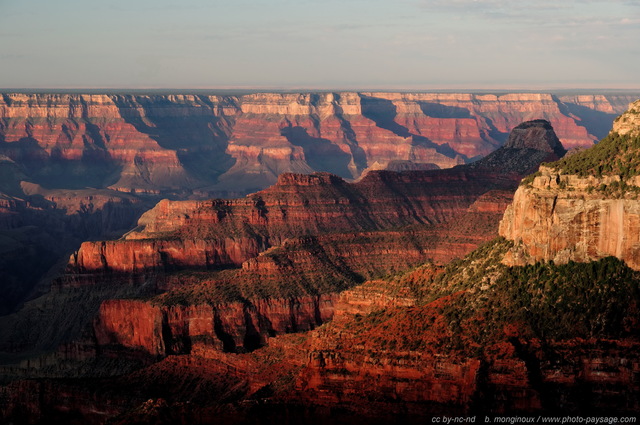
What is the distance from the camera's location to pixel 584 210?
63406 mm

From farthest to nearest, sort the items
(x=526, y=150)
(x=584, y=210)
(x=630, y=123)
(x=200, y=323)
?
(x=526, y=150), (x=200, y=323), (x=630, y=123), (x=584, y=210)

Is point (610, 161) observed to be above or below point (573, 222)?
above

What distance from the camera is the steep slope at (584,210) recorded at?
206ft

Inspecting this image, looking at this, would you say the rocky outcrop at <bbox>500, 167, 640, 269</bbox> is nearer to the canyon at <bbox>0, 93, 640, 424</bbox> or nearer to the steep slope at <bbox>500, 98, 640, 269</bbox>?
the steep slope at <bbox>500, 98, 640, 269</bbox>

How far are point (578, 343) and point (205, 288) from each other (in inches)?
2383

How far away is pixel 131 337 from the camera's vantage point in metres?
114

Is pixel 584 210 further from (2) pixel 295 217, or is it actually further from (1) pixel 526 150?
(1) pixel 526 150

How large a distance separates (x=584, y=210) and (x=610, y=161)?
4.22m

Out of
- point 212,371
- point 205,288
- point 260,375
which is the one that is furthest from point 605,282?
point 205,288

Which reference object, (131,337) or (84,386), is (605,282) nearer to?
(84,386)

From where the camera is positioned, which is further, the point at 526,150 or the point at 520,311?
the point at 526,150

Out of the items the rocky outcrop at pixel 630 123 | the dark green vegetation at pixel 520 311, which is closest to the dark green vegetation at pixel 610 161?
the rocky outcrop at pixel 630 123

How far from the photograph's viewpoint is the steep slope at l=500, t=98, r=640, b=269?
62688 millimetres

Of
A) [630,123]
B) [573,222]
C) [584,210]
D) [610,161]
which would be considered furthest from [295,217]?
[584,210]
